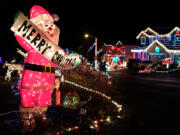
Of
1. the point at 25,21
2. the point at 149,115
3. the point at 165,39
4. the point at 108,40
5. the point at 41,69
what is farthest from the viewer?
the point at 108,40

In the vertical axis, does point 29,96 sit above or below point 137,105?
above

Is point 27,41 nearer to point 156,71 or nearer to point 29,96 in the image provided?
point 29,96

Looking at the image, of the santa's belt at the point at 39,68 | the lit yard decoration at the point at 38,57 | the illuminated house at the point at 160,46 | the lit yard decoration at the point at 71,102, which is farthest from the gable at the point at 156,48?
the santa's belt at the point at 39,68

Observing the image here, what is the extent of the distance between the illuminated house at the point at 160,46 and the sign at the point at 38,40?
92.7 feet

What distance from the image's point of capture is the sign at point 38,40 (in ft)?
16.4

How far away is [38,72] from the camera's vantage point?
545 centimetres

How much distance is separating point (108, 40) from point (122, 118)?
51531 mm

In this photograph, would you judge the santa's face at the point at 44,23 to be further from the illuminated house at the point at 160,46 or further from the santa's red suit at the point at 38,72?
the illuminated house at the point at 160,46

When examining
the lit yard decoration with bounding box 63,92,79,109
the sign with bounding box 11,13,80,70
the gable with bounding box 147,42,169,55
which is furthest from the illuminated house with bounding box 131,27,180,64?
the sign with bounding box 11,13,80,70

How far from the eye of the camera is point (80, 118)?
19.8ft

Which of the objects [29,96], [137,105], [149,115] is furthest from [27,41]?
[137,105]

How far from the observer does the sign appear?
5012 mm

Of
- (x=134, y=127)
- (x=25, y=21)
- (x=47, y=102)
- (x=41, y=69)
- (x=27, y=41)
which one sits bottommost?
(x=134, y=127)

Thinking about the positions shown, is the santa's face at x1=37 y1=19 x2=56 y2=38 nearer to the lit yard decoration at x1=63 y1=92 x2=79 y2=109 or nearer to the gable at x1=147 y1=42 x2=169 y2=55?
the lit yard decoration at x1=63 y1=92 x2=79 y2=109
